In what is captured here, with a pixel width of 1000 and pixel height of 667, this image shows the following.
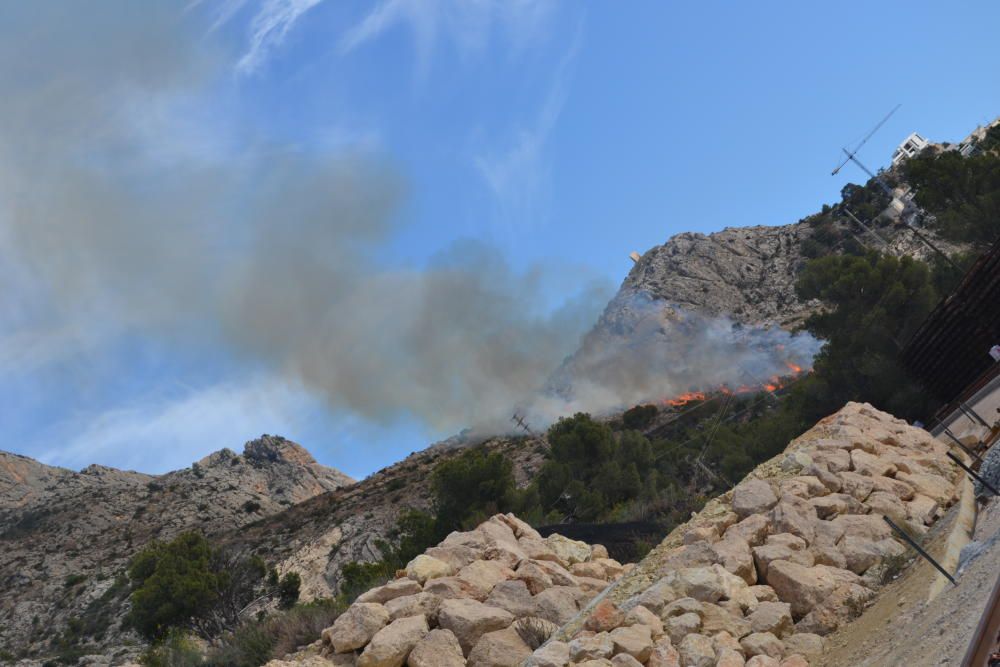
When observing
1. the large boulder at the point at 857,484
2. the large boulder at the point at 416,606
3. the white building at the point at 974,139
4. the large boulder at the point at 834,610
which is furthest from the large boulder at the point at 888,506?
the white building at the point at 974,139

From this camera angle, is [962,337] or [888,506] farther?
[962,337]

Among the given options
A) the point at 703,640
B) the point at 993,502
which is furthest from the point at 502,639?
the point at 993,502

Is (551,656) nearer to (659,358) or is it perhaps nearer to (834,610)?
(834,610)

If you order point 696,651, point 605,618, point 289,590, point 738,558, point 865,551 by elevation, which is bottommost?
point 865,551

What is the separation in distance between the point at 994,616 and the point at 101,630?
46261 mm

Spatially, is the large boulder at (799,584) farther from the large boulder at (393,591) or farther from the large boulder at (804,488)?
the large boulder at (393,591)

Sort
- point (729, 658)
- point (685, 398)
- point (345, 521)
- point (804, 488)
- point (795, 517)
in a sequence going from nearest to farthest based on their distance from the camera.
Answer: point (729, 658), point (795, 517), point (804, 488), point (345, 521), point (685, 398)

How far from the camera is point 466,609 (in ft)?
41.9

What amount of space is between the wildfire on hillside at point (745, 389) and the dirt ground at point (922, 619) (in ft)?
162

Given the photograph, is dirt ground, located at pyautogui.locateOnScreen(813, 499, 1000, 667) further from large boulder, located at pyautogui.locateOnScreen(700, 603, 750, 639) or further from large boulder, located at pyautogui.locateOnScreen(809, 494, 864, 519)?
large boulder, located at pyautogui.locateOnScreen(809, 494, 864, 519)

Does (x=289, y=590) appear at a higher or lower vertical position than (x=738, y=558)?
higher

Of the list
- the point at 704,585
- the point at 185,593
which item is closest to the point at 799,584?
the point at 704,585

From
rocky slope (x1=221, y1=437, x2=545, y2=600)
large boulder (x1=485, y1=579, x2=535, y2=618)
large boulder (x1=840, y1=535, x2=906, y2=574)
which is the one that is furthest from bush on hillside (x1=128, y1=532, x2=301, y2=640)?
large boulder (x1=840, y1=535, x2=906, y2=574)

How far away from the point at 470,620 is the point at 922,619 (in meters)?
6.02
